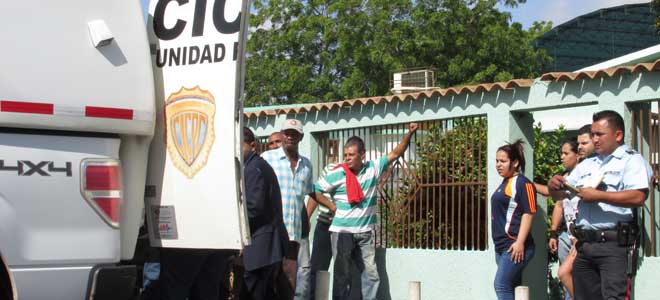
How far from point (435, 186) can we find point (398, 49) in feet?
73.9

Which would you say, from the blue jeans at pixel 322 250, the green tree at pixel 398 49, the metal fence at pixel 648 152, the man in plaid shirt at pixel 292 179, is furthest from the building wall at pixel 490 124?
the green tree at pixel 398 49

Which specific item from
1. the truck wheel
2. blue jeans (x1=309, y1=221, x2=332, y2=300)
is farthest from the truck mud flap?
blue jeans (x1=309, y1=221, x2=332, y2=300)

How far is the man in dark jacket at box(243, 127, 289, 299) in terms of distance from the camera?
21.8ft

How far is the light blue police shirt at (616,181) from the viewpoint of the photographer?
242 inches

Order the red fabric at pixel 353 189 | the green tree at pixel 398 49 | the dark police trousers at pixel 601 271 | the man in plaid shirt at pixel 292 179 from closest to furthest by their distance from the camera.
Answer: the dark police trousers at pixel 601 271 < the man in plaid shirt at pixel 292 179 < the red fabric at pixel 353 189 < the green tree at pixel 398 49

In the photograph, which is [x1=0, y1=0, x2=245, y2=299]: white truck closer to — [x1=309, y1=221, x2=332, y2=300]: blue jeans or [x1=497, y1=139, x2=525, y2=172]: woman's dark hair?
[x1=497, y1=139, x2=525, y2=172]: woman's dark hair

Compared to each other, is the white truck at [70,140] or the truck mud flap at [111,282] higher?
the white truck at [70,140]

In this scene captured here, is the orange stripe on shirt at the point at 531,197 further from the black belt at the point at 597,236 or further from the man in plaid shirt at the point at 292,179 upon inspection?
the man in plaid shirt at the point at 292,179

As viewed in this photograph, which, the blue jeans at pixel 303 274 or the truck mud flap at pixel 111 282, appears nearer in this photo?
the truck mud flap at pixel 111 282

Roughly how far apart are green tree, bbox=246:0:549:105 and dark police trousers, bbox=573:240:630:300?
24.8 m

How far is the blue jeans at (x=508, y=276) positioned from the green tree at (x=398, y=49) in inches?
902

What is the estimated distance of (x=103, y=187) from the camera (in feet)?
15.4

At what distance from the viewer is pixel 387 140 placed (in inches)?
412

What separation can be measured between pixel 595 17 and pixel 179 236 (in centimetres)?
3515
